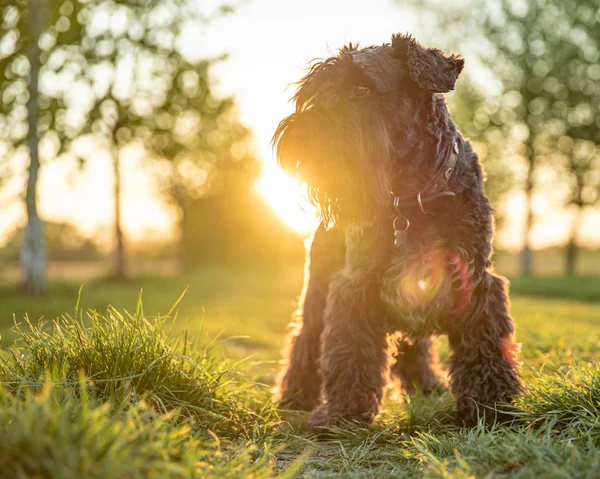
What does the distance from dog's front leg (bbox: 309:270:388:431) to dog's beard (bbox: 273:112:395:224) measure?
45 cm

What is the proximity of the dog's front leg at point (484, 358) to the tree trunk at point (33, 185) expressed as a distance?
1068cm

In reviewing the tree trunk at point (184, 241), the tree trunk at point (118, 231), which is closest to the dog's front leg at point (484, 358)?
the tree trunk at point (118, 231)

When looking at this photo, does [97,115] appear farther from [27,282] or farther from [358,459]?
[358,459]

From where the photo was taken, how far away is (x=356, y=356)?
346 cm

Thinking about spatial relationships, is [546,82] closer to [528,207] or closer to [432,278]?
[528,207]

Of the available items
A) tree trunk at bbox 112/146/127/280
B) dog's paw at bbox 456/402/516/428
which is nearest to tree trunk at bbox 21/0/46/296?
tree trunk at bbox 112/146/127/280

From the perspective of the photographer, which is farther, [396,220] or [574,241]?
[574,241]

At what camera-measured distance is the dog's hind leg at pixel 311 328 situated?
4059 millimetres

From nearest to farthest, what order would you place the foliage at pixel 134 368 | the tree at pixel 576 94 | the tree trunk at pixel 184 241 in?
the foliage at pixel 134 368, the tree at pixel 576 94, the tree trunk at pixel 184 241

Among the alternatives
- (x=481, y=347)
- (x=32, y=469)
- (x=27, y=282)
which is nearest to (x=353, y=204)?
(x=481, y=347)

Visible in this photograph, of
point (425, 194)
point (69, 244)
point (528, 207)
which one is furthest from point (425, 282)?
point (69, 244)

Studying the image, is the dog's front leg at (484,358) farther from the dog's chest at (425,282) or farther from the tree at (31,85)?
the tree at (31,85)

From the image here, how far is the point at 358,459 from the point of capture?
2.75m

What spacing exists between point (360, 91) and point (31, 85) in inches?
415
